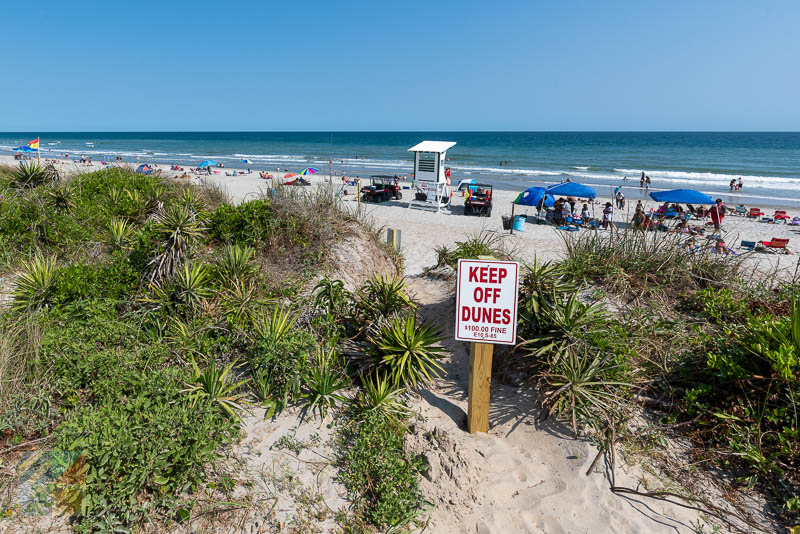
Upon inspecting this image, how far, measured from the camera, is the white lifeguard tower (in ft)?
62.7

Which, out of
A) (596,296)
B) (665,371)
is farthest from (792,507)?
(596,296)

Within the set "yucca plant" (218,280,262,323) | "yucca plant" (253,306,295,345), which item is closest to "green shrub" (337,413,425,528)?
"yucca plant" (253,306,295,345)

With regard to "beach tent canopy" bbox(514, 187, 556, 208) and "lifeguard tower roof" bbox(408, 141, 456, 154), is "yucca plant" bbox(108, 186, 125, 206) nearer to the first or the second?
"lifeguard tower roof" bbox(408, 141, 456, 154)

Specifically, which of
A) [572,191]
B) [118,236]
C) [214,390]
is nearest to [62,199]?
[118,236]

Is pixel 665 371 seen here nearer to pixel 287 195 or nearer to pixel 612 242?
pixel 612 242

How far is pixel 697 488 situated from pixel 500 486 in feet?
4.82

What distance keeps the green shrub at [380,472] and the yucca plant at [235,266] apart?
2520 mm

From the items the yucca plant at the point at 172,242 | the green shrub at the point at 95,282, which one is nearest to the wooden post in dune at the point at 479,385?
the yucca plant at the point at 172,242

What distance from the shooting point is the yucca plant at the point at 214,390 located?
346 centimetres

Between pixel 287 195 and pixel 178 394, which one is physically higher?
pixel 287 195

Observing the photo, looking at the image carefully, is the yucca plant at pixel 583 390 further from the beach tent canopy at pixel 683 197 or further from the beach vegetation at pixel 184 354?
the beach tent canopy at pixel 683 197

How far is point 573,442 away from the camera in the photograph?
363cm

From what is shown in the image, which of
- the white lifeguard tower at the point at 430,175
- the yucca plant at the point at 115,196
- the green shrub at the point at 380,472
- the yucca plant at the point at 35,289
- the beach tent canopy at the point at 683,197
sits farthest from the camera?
the white lifeguard tower at the point at 430,175

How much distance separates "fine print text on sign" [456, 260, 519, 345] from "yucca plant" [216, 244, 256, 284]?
9.65ft
